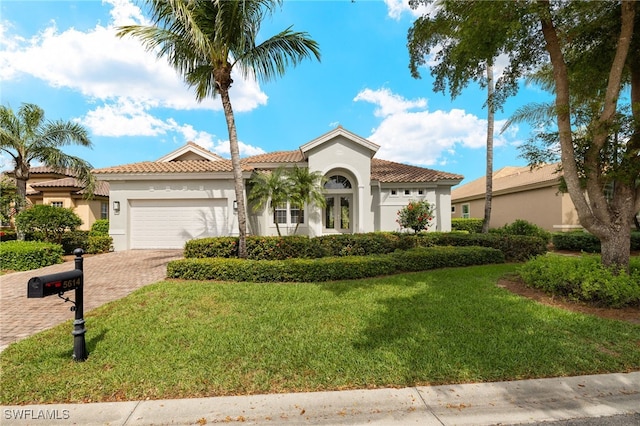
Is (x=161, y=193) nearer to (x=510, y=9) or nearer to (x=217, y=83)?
(x=217, y=83)

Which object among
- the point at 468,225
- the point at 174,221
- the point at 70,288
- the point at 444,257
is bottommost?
the point at 444,257

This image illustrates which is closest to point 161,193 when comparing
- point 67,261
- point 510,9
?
Answer: point 67,261

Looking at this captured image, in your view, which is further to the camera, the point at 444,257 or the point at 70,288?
the point at 444,257

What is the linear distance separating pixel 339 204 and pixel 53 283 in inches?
495

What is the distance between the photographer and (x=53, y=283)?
335 cm

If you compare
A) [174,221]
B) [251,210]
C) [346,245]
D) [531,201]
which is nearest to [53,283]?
[346,245]

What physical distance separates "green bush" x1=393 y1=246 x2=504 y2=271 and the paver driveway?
7.32 m

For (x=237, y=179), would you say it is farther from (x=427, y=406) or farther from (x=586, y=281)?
(x=586, y=281)

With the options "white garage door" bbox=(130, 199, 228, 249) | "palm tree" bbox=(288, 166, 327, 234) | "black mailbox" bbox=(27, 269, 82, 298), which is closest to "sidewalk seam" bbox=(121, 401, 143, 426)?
"black mailbox" bbox=(27, 269, 82, 298)

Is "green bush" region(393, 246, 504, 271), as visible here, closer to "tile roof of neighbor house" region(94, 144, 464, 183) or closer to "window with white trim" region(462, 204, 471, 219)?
"tile roof of neighbor house" region(94, 144, 464, 183)

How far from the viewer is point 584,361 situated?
3699mm

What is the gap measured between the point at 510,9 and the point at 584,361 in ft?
22.5

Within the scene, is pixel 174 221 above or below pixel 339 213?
below

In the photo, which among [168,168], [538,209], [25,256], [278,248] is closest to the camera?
[278,248]
